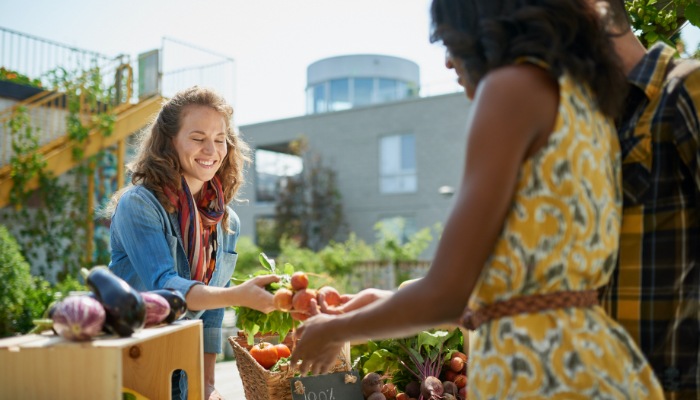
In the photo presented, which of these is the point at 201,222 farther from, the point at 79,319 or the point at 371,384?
the point at 79,319

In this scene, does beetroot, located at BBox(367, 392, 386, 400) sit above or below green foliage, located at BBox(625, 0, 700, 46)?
below

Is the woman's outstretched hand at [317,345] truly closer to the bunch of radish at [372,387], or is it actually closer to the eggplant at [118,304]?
the eggplant at [118,304]

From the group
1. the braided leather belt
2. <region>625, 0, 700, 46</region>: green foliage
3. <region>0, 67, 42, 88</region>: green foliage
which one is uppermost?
<region>0, 67, 42, 88</region>: green foliage

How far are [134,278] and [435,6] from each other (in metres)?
1.66

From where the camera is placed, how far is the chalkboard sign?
225 centimetres

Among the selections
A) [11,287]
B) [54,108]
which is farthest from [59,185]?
[11,287]

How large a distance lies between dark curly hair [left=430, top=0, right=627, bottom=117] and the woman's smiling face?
1402mm

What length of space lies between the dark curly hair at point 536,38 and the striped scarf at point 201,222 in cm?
145

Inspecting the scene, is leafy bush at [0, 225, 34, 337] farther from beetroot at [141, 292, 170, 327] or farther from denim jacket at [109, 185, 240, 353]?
beetroot at [141, 292, 170, 327]

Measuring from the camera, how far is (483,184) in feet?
3.69

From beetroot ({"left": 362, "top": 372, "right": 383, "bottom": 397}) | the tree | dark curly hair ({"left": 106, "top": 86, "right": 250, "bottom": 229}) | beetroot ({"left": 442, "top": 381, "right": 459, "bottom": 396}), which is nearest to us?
dark curly hair ({"left": 106, "top": 86, "right": 250, "bottom": 229})

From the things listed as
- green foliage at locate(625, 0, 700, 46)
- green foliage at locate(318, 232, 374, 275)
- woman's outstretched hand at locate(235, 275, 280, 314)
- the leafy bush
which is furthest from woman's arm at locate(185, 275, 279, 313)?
green foliage at locate(318, 232, 374, 275)

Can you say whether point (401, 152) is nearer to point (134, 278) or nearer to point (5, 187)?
point (5, 187)

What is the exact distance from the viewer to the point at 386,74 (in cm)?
3072
